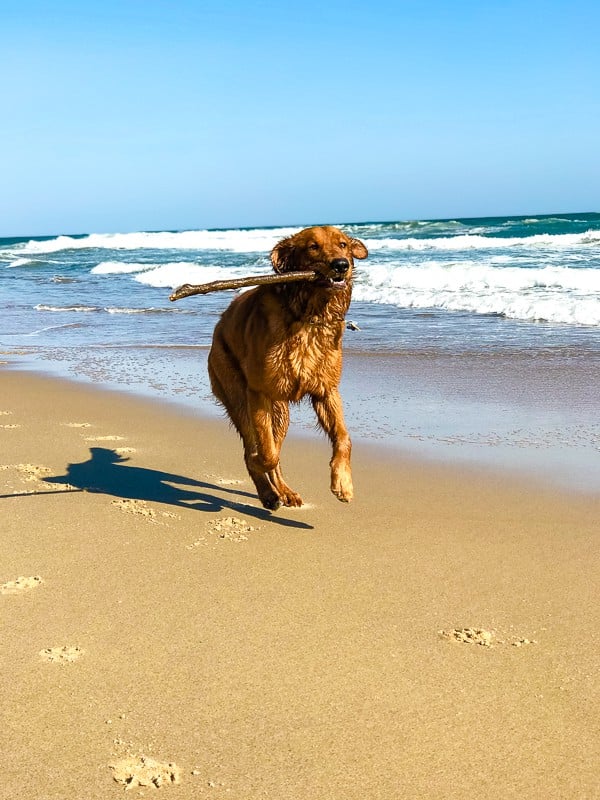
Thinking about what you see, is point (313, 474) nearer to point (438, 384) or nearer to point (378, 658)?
point (378, 658)

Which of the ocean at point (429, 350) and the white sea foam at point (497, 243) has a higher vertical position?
the white sea foam at point (497, 243)

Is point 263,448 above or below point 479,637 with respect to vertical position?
above

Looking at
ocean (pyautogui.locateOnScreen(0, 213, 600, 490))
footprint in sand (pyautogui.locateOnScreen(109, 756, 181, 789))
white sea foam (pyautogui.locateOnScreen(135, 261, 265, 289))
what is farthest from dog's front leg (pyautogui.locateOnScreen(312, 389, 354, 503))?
white sea foam (pyautogui.locateOnScreen(135, 261, 265, 289))

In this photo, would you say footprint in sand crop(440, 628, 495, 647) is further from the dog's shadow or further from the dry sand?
the dog's shadow

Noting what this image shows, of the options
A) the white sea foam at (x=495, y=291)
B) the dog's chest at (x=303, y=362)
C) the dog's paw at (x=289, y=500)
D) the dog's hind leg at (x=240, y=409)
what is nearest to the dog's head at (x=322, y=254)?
the dog's chest at (x=303, y=362)

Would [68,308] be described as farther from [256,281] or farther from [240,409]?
[256,281]

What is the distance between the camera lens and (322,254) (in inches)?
176

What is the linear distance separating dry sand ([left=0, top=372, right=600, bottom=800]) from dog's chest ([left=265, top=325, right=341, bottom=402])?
2.24ft

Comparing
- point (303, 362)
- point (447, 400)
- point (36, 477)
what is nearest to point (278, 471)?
point (303, 362)

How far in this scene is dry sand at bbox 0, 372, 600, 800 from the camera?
92.9 inches

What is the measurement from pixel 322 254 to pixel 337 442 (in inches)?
38.3

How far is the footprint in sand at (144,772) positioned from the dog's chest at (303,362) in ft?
8.12

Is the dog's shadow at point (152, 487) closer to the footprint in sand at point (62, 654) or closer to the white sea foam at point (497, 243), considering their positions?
the footprint in sand at point (62, 654)

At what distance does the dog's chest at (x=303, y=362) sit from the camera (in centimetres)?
455
